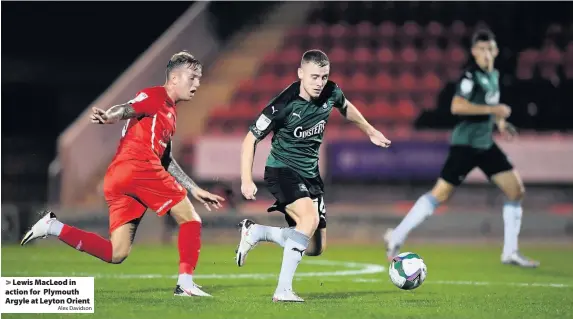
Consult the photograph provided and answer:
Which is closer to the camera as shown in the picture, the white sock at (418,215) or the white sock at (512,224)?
the white sock at (418,215)

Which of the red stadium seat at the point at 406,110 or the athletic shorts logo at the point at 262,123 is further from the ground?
the red stadium seat at the point at 406,110

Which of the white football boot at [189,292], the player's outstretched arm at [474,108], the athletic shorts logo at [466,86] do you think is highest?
the athletic shorts logo at [466,86]

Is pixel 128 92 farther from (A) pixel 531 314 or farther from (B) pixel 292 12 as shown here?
(A) pixel 531 314

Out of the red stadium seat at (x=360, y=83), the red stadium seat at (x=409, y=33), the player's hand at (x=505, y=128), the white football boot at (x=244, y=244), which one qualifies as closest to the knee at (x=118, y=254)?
the white football boot at (x=244, y=244)

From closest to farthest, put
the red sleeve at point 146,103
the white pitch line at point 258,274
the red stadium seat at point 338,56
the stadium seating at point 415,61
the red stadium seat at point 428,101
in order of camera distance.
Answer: the red sleeve at point 146,103 < the white pitch line at point 258,274 < the stadium seating at point 415,61 < the red stadium seat at point 428,101 < the red stadium seat at point 338,56

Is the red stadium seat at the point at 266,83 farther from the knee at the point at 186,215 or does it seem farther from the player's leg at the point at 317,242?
the knee at the point at 186,215

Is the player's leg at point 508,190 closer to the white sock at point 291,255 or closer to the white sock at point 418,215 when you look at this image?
the white sock at point 418,215

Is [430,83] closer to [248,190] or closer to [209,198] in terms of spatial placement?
[209,198]

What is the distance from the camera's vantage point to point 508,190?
9953mm

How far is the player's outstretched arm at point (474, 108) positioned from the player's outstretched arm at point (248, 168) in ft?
11.6

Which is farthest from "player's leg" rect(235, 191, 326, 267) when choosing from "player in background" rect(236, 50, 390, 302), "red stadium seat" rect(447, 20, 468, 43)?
"red stadium seat" rect(447, 20, 468, 43)

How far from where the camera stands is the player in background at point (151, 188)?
696 cm

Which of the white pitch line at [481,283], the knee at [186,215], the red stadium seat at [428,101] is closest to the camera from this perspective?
the knee at [186,215]

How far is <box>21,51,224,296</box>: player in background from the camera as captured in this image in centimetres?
696
